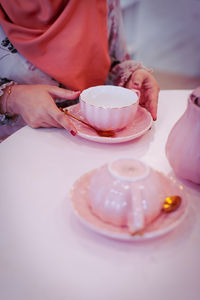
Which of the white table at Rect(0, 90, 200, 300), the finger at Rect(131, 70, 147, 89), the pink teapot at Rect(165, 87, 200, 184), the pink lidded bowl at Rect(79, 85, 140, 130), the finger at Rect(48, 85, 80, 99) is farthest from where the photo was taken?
the finger at Rect(131, 70, 147, 89)

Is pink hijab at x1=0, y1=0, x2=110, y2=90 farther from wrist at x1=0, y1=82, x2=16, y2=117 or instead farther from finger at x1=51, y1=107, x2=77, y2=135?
finger at x1=51, y1=107, x2=77, y2=135

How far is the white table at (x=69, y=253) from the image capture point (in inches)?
15.6

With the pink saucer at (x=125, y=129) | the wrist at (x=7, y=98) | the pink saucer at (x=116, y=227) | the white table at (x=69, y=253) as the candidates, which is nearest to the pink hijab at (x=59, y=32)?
the wrist at (x=7, y=98)

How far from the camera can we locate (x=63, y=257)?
1.42 ft

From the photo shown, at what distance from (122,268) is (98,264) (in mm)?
33

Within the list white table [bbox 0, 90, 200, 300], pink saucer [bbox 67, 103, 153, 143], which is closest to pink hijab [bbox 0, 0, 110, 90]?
pink saucer [bbox 67, 103, 153, 143]

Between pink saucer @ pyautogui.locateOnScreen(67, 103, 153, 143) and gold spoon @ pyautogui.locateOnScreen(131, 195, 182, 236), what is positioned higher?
gold spoon @ pyautogui.locateOnScreen(131, 195, 182, 236)

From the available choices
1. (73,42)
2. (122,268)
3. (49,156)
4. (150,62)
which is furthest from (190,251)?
(150,62)

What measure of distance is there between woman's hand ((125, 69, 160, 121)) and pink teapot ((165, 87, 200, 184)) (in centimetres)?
24

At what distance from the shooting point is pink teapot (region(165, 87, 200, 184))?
51 cm

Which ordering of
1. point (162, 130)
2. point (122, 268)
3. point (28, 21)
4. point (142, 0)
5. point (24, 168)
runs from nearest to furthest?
point (122, 268) < point (24, 168) < point (162, 130) < point (28, 21) < point (142, 0)

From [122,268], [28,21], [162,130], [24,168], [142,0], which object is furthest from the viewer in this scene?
[142,0]

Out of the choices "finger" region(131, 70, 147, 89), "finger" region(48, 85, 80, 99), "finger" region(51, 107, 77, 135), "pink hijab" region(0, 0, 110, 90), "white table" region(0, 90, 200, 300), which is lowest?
"white table" region(0, 90, 200, 300)

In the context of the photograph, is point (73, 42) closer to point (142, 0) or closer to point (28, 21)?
point (28, 21)
